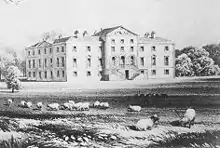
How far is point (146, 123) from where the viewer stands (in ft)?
8.45

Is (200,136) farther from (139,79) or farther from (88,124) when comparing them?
(88,124)

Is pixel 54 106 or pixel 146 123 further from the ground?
pixel 54 106

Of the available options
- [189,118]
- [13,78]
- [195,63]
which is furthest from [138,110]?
[13,78]

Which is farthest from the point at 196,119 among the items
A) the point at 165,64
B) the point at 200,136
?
the point at 165,64

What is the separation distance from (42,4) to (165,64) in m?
1.05

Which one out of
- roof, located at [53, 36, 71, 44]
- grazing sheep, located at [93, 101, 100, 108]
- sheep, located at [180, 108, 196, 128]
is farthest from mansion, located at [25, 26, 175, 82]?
sheep, located at [180, 108, 196, 128]

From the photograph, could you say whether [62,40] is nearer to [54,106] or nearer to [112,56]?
[112,56]

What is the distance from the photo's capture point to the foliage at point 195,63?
2580 millimetres

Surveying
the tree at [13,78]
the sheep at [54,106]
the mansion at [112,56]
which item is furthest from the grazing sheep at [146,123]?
the tree at [13,78]

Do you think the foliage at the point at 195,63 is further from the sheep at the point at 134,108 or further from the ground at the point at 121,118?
the sheep at the point at 134,108

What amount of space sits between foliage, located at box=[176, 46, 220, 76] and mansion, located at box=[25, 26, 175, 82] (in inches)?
2.4

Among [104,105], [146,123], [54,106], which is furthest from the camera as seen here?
[54,106]

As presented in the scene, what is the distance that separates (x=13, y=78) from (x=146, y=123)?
1131 millimetres

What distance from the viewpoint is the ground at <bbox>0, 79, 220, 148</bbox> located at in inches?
101
